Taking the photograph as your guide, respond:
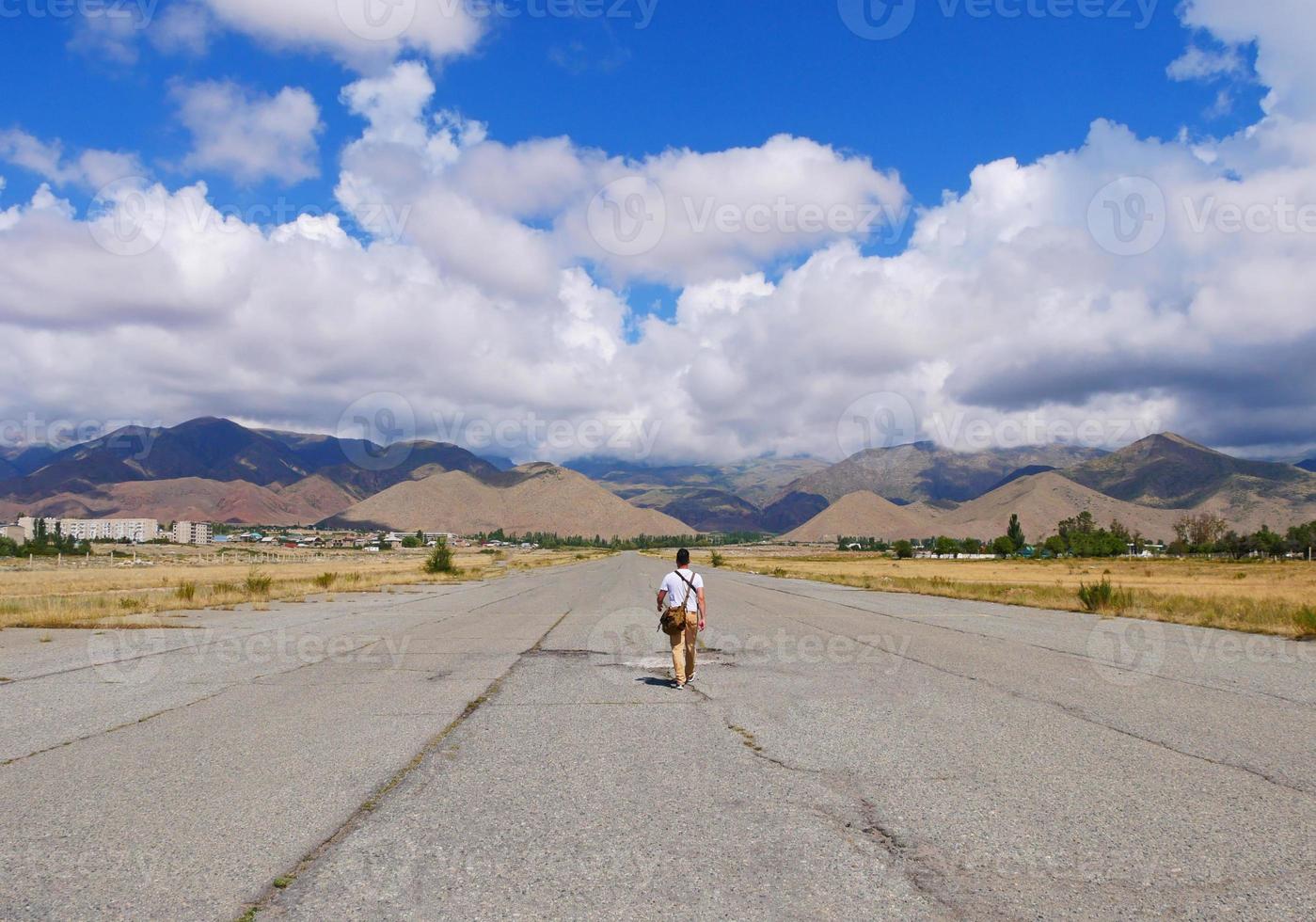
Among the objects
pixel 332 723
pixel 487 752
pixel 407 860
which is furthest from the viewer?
pixel 332 723

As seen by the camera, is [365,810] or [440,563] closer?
[365,810]

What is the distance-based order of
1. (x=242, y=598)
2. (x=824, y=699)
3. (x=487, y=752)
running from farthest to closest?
1. (x=242, y=598)
2. (x=824, y=699)
3. (x=487, y=752)

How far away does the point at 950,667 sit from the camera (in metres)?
14.1

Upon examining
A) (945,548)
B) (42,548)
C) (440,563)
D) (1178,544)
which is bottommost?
(945,548)

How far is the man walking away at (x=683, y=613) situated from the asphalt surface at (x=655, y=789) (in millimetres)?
539

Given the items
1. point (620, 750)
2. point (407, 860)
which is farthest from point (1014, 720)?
point (407, 860)

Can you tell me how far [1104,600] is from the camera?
2806 cm

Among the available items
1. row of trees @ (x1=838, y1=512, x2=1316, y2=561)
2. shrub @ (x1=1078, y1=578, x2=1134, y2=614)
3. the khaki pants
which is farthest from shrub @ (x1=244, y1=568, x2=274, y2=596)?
row of trees @ (x1=838, y1=512, x2=1316, y2=561)

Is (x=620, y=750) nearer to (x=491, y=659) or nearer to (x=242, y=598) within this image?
(x=491, y=659)

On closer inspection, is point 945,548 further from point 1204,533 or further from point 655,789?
point 655,789

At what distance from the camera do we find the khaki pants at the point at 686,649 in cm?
1212

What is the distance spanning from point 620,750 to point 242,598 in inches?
1125

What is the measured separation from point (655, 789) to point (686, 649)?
17.9 ft

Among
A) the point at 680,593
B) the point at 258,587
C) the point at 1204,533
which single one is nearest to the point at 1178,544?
the point at 1204,533
